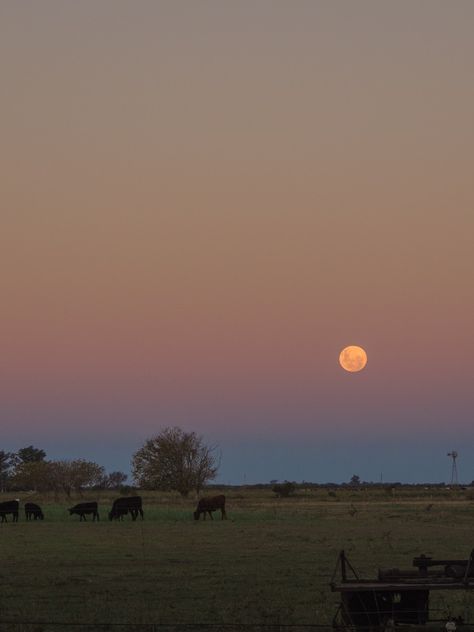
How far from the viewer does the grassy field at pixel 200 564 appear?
1931 centimetres

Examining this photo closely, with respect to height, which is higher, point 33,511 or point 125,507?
point 125,507

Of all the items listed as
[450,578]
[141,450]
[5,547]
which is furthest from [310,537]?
[141,450]

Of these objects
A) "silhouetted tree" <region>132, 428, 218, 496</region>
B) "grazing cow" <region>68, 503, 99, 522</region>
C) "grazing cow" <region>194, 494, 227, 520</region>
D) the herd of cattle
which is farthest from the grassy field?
"silhouetted tree" <region>132, 428, 218, 496</region>

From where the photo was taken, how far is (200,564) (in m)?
28.2

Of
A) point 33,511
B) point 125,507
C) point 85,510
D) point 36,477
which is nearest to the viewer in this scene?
point 125,507

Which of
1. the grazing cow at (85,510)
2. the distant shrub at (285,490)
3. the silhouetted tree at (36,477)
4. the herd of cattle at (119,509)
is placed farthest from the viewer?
the silhouetted tree at (36,477)

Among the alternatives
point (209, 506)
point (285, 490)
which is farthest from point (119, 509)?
point (285, 490)

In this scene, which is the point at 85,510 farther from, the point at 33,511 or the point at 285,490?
the point at 285,490

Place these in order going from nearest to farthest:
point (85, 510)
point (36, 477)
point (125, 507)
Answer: point (125, 507) → point (85, 510) → point (36, 477)

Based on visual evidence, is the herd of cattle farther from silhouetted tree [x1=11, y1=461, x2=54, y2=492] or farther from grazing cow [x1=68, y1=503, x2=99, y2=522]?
silhouetted tree [x1=11, y1=461, x2=54, y2=492]

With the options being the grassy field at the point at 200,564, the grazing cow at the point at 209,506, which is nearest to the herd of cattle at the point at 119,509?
the grazing cow at the point at 209,506

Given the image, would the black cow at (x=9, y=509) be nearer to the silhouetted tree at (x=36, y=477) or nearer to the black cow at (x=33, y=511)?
the black cow at (x=33, y=511)

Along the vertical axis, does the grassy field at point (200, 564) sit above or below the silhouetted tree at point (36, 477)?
below

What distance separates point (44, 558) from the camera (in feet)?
100
